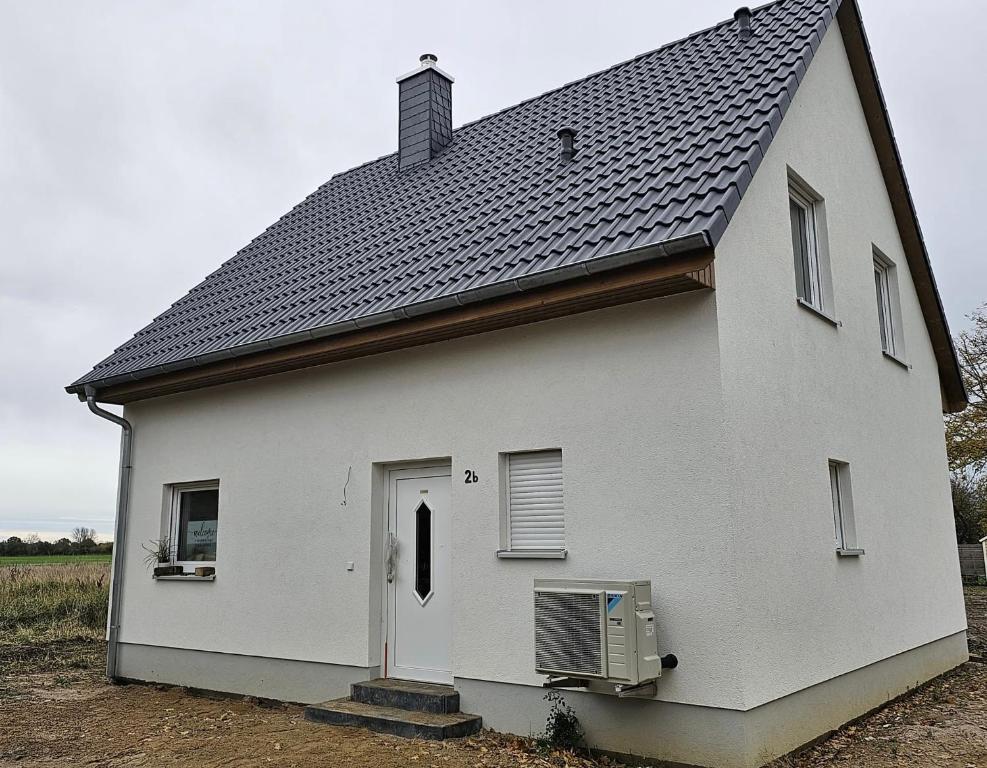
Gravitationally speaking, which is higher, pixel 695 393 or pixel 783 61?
pixel 783 61

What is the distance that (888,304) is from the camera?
10.8 meters

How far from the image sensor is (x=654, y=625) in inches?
237

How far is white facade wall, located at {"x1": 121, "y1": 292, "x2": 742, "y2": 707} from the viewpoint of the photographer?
613cm

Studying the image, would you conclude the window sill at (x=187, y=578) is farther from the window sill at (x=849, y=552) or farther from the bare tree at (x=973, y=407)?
the bare tree at (x=973, y=407)

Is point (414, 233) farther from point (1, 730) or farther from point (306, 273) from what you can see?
point (1, 730)

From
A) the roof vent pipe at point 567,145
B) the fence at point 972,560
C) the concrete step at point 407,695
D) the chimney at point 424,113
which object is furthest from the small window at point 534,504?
the fence at point 972,560

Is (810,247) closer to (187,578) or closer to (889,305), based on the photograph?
(889,305)

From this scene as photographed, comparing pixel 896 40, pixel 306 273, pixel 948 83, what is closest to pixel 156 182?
pixel 306 273

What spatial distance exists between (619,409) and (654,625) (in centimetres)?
168

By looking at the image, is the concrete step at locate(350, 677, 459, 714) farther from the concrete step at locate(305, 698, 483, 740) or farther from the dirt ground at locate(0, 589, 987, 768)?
the dirt ground at locate(0, 589, 987, 768)

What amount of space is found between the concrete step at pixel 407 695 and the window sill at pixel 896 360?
21.3 ft

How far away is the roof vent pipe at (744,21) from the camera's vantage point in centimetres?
951

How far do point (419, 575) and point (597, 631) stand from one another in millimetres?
2584

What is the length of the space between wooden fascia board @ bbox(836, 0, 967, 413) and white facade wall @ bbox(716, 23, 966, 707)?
202 mm
